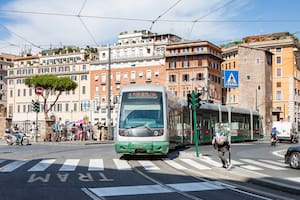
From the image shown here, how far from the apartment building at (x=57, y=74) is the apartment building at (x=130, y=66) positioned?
3.00 meters

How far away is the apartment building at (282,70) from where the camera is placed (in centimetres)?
10081

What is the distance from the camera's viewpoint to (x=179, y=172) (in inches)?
605

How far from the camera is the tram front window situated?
1938cm

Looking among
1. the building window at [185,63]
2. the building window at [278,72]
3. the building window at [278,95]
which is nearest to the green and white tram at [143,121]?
the building window at [185,63]

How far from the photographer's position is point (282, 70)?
Answer: 10425 cm

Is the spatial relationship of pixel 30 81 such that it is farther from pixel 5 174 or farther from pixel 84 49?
pixel 5 174

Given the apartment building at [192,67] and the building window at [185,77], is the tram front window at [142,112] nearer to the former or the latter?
the apartment building at [192,67]

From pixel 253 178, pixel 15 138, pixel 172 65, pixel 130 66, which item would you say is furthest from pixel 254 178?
pixel 130 66

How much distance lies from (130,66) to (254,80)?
25430 millimetres

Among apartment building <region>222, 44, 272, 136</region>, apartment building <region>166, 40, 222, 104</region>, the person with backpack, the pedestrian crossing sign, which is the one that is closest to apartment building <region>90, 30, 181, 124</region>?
apartment building <region>166, 40, 222, 104</region>

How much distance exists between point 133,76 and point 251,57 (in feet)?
80.3

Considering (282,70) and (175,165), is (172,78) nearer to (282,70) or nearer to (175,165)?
(282,70)

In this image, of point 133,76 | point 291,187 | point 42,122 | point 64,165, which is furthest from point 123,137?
point 133,76

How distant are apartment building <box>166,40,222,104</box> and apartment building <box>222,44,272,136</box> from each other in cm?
521
